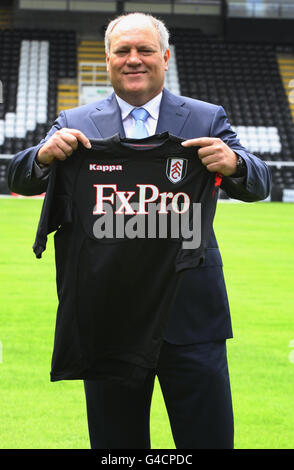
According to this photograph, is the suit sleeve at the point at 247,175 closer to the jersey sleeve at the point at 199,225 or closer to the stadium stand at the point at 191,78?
the jersey sleeve at the point at 199,225

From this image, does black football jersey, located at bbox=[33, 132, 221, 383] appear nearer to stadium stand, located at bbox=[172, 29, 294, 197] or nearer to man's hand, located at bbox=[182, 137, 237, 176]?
man's hand, located at bbox=[182, 137, 237, 176]

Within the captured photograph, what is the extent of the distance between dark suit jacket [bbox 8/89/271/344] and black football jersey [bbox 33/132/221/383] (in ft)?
0.18

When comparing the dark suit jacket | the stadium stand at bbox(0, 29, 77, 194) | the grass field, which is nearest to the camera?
the dark suit jacket

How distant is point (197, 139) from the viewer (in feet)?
7.86

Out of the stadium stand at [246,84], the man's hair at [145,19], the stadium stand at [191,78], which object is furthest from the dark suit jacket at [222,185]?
the stadium stand at [191,78]

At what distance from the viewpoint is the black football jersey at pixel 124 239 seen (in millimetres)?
2498

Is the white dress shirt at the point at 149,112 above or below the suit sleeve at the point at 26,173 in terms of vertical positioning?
above

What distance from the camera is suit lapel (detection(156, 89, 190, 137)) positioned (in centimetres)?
254

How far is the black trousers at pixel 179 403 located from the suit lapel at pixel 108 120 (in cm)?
69

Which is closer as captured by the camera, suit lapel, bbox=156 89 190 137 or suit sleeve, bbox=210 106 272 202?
suit sleeve, bbox=210 106 272 202

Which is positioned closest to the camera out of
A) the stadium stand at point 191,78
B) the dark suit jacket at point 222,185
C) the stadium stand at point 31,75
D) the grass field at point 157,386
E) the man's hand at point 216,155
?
the man's hand at point 216,155

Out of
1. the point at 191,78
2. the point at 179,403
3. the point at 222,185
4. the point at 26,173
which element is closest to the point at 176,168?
the point at 222,185

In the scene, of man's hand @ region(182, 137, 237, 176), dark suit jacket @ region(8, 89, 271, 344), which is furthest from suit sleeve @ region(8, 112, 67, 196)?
man's hand @ region(182, 137, 237, 176)
